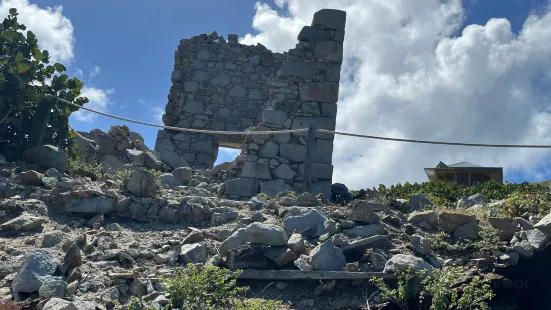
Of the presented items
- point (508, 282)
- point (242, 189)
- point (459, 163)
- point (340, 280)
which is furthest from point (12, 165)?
point (459, 163)

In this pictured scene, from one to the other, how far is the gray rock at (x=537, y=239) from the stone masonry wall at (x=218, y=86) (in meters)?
7.90

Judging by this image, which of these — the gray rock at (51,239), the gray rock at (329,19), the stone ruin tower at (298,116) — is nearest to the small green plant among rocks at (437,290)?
the gray rock at (51,239)

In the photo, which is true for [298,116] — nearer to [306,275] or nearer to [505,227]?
[505,227]

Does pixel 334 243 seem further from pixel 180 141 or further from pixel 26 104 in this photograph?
pixel 180 141

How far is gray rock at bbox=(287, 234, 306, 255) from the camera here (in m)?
4.72

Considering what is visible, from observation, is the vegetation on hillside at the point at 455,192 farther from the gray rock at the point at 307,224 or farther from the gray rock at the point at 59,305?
the gray rock at the point at 59,305

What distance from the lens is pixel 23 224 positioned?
17.6ft

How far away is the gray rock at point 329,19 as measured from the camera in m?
9.20

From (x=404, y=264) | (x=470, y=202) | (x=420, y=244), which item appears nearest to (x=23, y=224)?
(x=404, y=264)

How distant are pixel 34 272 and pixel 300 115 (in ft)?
18.0

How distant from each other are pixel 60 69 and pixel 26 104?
763 mm

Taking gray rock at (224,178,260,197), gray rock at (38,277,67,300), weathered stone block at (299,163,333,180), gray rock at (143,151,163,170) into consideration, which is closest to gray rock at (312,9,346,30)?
weathered stone block at (299,163,333,180)

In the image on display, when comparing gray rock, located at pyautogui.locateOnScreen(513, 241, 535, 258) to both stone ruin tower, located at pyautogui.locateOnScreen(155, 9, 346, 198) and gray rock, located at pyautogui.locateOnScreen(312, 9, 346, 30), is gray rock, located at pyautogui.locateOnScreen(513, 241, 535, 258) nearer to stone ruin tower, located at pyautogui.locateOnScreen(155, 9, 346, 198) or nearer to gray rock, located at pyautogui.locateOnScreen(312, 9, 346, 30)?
stone ruin tower, located at pyautogui.locateOnScreen(155, 9, 346, 198)

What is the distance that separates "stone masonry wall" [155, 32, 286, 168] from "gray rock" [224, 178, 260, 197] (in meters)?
3.60
